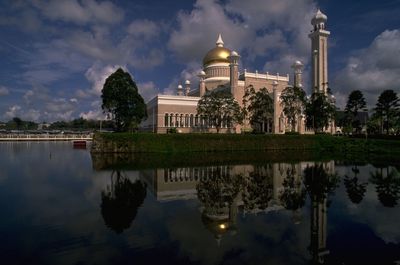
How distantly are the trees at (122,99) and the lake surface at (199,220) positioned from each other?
74.7ft

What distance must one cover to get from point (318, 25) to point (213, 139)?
122 feet

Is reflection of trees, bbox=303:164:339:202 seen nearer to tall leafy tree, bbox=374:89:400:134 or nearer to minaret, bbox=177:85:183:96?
tall leafy tree, bbox=374:89:400:134

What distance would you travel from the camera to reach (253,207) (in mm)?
12344

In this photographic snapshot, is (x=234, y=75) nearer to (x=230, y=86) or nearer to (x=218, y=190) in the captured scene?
(x=230, y=86)

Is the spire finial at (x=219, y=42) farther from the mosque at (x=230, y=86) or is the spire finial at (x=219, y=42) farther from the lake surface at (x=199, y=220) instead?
the lake surface at (x=199, y=220)

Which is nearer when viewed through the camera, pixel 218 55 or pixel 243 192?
pixel 243 192

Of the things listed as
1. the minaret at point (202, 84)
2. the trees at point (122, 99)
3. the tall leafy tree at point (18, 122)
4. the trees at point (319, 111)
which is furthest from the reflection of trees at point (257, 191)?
the tall leafy tree at point (18, 122)

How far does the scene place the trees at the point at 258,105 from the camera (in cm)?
5131

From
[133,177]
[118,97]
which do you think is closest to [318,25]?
[118,97]

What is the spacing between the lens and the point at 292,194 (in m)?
14.6

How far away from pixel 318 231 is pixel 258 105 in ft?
141

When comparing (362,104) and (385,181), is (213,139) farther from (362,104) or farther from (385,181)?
(362,104)

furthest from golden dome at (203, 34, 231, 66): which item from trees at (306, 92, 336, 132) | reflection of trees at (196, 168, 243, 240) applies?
reflection of trees at (196, 168, 243, 240)

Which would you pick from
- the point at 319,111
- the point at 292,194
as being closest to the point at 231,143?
the point at 319,111
